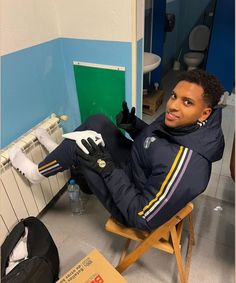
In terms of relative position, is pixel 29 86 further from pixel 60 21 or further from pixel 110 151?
pixel 110 151

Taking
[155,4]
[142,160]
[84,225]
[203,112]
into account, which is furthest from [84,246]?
[155,4]

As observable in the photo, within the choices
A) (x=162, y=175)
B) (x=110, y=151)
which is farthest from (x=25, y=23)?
(x=162, y=175)

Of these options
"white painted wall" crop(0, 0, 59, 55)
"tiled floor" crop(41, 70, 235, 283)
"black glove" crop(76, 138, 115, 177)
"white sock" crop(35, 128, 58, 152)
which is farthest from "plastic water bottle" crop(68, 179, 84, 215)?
"white painted wall" crop(0, 0, 59, 55)

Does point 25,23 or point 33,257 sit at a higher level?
point 25,23

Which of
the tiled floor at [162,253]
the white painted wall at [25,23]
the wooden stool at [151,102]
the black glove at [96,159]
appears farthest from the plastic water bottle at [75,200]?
the wooden stool at [151,102]

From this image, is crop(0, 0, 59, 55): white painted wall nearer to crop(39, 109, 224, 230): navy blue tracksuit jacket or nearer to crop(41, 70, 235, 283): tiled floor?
crop(39, 109, 224, 230): navy blue tracksuit jacket

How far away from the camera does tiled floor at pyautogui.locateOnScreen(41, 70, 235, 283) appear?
1.35 metres

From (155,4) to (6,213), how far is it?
9.37 feet

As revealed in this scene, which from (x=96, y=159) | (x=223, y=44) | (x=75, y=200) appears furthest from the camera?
(x=223, y=44)

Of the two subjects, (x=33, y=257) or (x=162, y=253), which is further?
(x=162, y=253)

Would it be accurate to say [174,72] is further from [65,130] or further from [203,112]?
[203,112]

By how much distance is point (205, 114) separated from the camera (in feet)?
3.28

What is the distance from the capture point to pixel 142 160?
1141 millimetres

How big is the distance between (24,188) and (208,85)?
1.15 metres
